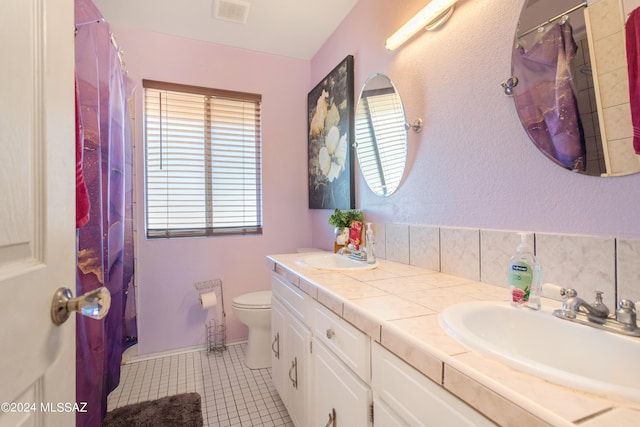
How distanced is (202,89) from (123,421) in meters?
2.23

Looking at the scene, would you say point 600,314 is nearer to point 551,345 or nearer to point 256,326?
point 551,345

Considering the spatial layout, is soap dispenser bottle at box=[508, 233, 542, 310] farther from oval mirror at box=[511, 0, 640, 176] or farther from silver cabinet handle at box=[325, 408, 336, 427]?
silver cabinet handle at box=[325, 408, 336, 427]

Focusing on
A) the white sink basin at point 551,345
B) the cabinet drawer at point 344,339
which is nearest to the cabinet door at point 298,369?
the cabinet drawer at point 344,339

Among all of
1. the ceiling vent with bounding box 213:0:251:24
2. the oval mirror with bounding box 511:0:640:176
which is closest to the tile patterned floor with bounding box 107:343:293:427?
the oval mirror with bounding box 511:0:640:176

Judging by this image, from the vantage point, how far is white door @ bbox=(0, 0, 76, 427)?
421 millimetres

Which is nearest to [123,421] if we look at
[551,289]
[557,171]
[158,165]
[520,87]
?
[158,165]

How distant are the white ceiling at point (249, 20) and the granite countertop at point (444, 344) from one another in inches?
69.9

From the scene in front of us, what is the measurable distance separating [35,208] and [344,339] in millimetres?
820

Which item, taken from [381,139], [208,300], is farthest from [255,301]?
[381,139]

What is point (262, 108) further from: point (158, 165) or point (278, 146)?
point (158, 165)

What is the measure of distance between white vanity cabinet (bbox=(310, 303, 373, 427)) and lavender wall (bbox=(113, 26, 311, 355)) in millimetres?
1451

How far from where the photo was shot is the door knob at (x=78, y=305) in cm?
52

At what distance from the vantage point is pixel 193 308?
237 cm

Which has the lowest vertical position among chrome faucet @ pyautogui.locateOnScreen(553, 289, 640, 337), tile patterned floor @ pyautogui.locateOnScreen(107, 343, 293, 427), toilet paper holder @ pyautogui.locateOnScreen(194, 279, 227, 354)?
tile patterned floor @ pyautogui.locateOnScreen(107, 343, 293, 427)
